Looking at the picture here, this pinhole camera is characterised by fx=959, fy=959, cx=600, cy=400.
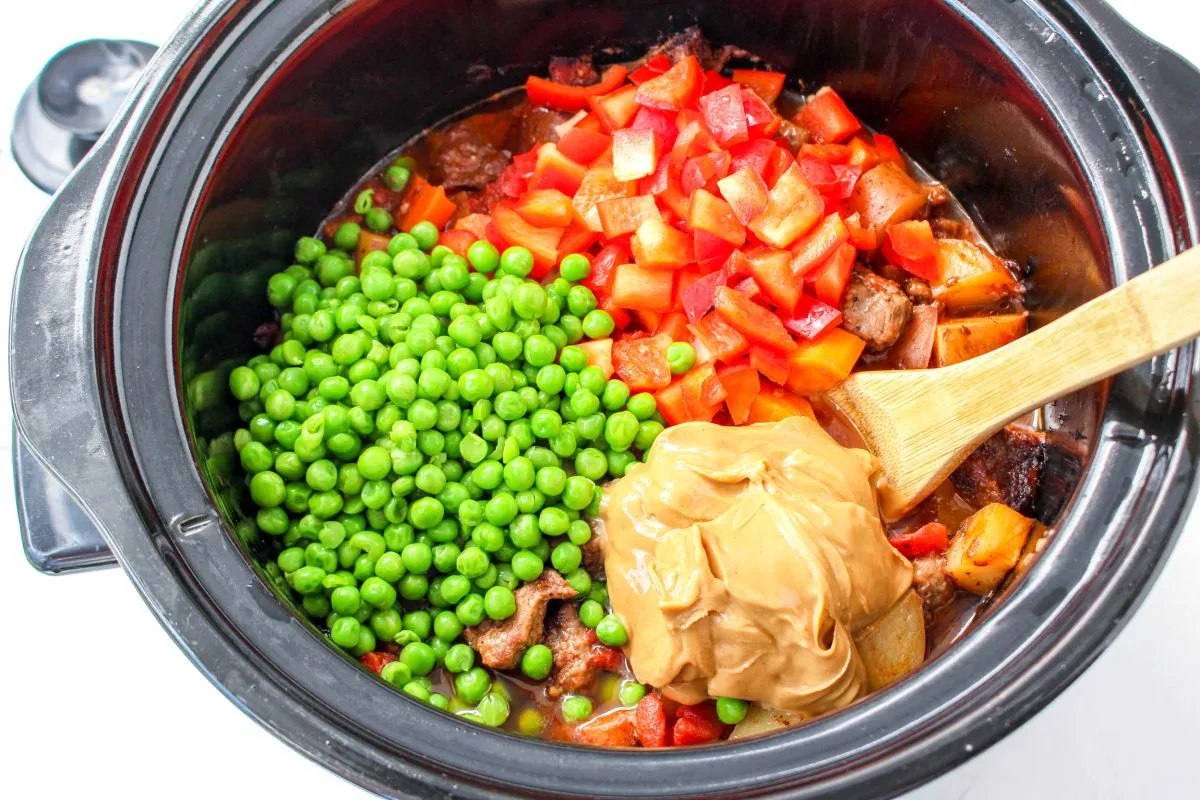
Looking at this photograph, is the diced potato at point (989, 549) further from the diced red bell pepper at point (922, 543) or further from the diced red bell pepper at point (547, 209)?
the diced red bell pepper at point (547, 209)

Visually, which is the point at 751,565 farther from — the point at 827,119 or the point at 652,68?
the point at 652,68

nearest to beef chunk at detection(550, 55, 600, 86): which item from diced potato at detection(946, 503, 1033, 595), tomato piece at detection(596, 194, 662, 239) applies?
tomato piece at detection(596, 194, 662, 239)

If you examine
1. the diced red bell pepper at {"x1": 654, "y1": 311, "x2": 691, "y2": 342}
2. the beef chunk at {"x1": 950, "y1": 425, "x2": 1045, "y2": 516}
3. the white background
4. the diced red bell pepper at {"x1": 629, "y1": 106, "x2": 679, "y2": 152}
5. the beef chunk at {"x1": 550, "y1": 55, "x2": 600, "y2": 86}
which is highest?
the diced red bell pepper at {"x1": 629, "y1": 106, "x2": 679, "y2": 152}

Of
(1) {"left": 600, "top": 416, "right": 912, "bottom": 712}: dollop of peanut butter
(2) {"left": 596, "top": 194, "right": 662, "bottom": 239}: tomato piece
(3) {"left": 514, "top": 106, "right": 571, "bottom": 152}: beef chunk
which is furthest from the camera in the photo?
(3) {"left": 514, "top": 106, "right": 571, "bottom": 152}: beef chunk

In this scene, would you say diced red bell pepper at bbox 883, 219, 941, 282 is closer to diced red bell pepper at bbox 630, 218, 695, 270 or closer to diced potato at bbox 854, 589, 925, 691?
diced red bell pepper at bbox 630, 218, 695, 270

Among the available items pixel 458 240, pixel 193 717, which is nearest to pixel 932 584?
pixel 458 240

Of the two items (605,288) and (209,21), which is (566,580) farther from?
(209,21)

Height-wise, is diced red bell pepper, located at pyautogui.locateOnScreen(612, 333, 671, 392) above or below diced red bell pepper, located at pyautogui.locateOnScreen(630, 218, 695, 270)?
below

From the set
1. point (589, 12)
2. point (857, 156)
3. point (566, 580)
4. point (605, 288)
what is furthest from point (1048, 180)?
point (566, 580)
